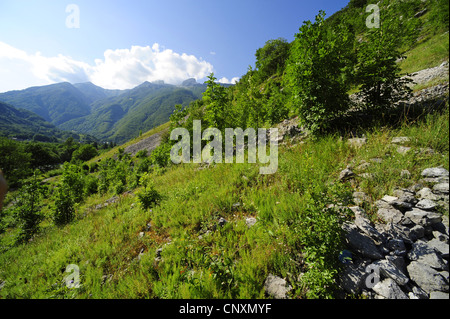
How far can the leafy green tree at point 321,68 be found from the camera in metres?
6.32

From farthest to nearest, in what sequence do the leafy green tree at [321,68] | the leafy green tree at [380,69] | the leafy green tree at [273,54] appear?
the leafy green tree at [273,54], the leafy green tree at [321,68], the leafy green tree at [380,69]

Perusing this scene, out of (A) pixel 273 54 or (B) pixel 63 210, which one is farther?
(A) pixel 273 54

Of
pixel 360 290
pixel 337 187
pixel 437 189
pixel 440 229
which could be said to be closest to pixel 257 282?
pixel 360 290

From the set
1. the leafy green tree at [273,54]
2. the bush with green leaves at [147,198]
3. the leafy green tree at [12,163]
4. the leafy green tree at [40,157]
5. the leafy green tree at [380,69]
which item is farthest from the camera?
the leafy green tree at [40,157]

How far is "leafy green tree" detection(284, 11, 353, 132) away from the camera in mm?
6316

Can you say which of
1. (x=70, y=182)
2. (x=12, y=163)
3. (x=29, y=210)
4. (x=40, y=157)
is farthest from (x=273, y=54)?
(x=40, y=157)

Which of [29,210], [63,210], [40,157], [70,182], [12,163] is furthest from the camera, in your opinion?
[40,157]

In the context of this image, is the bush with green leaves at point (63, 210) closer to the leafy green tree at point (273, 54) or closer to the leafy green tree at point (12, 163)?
the leafy green tree at point (12, 163)

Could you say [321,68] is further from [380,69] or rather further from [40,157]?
[40,157]

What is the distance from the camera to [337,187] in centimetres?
288

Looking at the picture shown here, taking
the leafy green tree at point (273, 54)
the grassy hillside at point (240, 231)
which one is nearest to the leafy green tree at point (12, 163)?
the grassy hillside at point (240, 231)

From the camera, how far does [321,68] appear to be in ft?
20.9

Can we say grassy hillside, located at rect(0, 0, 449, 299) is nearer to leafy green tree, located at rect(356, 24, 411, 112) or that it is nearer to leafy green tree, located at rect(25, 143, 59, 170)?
leafy green tree, located at rect(356, 24, 411, 112)

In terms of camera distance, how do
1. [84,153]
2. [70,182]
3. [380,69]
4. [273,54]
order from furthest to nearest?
1. [84,153]
2. [273,54]
3. [70,182]
4. [380,69]
